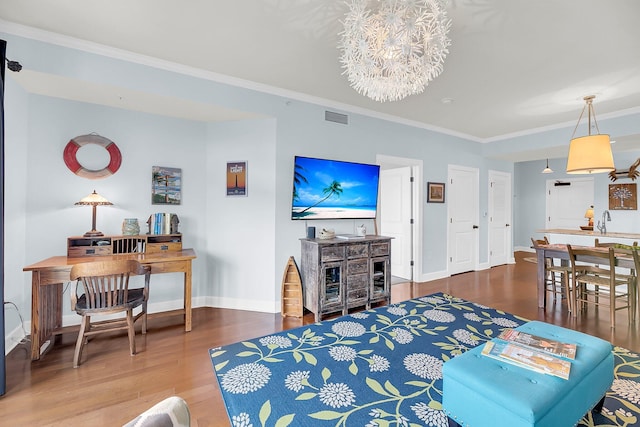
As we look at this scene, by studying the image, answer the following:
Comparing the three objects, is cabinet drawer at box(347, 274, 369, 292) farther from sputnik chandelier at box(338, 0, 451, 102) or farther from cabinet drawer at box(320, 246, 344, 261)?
sputnik chandelier at box(338, 0, 451, 102)

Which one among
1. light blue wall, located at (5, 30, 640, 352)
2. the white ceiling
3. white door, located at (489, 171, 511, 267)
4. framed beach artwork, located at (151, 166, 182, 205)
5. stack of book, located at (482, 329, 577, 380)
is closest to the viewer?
stack of book, located at (482, 329, 577, 380)

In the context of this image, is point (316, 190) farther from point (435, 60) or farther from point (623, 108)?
point (623, 108)

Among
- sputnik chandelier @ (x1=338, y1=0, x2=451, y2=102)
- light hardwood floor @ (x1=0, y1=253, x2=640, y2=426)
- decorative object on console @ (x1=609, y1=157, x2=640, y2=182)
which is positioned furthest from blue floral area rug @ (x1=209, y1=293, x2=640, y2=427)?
decorative object on console @ (x1=609, y1=157, x2=640, y2=182)

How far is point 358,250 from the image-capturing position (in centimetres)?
342

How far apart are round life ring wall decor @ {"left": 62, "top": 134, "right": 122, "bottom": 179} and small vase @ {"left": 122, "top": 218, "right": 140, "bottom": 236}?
1.84ft

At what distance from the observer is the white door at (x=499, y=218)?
6.01 metres

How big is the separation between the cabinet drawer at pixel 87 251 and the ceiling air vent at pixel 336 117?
9.80 ft

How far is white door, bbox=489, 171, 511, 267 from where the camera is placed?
601cm

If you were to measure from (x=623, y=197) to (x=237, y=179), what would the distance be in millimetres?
8347

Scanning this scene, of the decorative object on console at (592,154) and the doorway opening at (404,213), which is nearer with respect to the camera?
the decorative object on console at (592,154)

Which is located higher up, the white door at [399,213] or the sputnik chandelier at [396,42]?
the sputnik chandelier at [396,42]

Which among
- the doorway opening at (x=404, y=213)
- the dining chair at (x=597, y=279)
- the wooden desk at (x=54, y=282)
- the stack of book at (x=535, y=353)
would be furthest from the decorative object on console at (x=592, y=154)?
the wooden desk at (x=54, y=282)

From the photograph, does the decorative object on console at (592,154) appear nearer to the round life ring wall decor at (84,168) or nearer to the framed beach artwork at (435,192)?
the framed beach artwork at (435,192)

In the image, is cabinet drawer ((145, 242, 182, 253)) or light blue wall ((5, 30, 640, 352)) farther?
cabinet drawer ((145, 242, 182, 253))
